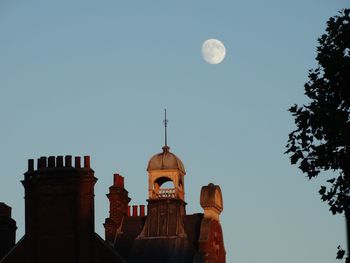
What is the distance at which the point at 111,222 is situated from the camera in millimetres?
90125

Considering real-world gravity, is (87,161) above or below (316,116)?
above

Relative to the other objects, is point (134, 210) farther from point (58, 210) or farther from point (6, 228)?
point (58, 210)

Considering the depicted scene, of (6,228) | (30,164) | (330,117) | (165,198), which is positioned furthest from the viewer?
(165,198)

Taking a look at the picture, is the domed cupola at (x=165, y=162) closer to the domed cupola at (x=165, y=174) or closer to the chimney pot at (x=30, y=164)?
the domed cupola at (x=165, y=174)

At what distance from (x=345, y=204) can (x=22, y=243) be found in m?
34.7

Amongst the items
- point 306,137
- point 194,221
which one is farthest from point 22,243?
point 306,137

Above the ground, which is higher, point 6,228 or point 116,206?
point 116,206

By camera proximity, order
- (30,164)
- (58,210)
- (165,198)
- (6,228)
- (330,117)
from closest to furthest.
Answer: (330,117) < (58,210) < (30,164) < (6,228) < (165,198)

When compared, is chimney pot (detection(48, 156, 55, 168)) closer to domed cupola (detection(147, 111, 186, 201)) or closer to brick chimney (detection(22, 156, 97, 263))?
brick chimney (detection(22, 156, 97, 263))

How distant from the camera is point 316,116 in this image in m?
44.5

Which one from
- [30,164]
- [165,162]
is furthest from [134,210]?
[30,164]

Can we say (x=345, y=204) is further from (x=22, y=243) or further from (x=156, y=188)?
(x=156, y=188)

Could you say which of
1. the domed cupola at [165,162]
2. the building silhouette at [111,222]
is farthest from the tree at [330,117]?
the domed cupola at [165,162]

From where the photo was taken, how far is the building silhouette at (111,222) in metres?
74.0
